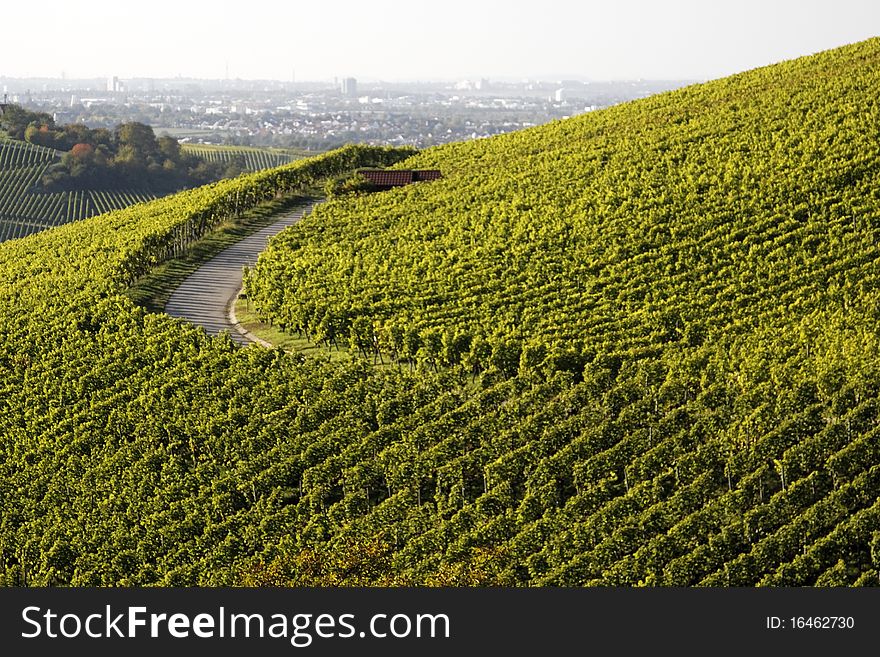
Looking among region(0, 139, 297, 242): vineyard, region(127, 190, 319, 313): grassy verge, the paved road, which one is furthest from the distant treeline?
the paved road

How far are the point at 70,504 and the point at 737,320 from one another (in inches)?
684

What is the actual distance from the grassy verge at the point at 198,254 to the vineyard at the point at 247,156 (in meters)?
104

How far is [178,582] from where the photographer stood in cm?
2109

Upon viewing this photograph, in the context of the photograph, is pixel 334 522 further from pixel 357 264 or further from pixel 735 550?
pixel 357 264

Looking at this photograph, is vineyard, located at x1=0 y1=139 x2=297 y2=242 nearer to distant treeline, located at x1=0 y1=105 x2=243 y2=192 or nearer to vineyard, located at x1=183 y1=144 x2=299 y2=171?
distant treeline, located at x1=0 y1=105 x2=243 y2=192

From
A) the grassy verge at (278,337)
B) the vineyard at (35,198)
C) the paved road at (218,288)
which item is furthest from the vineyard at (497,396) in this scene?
the vineyard at (35,198)

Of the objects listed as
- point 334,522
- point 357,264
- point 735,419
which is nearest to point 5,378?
point 357,264

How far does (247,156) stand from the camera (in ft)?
539

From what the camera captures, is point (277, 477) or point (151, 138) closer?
point (277, 477)

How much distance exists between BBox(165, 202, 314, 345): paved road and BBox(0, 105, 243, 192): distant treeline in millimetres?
79647

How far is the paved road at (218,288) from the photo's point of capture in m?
33.1

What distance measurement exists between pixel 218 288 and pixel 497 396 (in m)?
14.9

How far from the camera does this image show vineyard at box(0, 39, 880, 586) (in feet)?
66.4

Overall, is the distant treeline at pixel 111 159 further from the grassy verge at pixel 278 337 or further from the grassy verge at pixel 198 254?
the grassy verge at pixel 278 337
